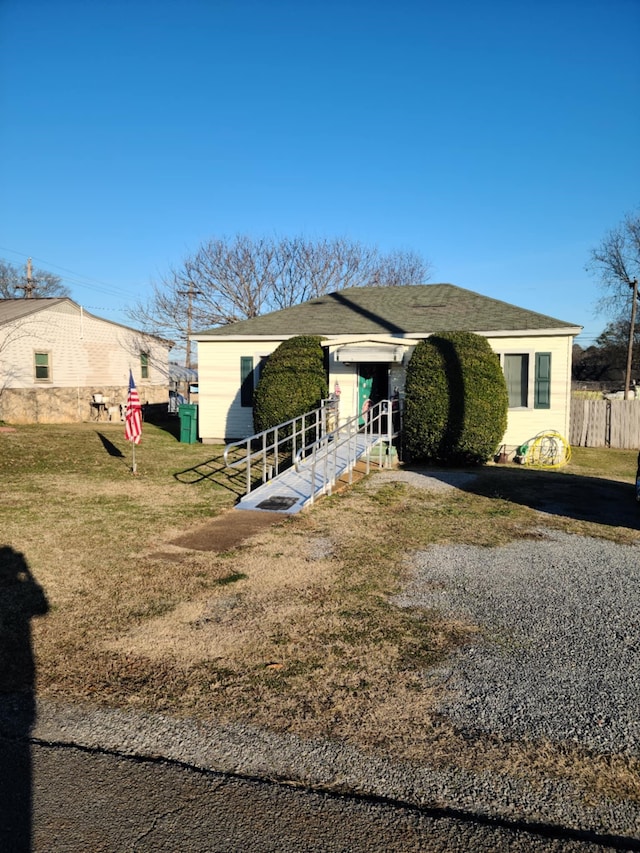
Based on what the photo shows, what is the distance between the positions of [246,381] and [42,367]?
8.87 metres

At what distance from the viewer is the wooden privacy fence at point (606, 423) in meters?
18.1

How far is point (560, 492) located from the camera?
11242 millimetres

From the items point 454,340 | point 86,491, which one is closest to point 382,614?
point 86,491

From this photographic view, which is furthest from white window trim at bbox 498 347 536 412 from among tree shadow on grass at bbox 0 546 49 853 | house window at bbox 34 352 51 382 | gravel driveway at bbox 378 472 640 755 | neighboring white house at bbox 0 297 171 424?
house window at bbox 34 352 51 382

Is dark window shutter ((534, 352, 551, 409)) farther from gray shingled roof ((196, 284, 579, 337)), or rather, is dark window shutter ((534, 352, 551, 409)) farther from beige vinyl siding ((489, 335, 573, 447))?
gray shingled roof ((196, 284, 579, 337))

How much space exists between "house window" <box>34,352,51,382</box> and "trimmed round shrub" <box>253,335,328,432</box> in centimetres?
1057

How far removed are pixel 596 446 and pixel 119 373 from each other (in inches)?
702

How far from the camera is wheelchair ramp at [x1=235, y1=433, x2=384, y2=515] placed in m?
9.56

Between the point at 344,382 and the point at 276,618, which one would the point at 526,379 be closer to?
the point at 344,382

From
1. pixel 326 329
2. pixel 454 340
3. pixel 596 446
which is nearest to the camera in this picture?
pixel 454 340

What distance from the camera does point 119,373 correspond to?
83.4 ft

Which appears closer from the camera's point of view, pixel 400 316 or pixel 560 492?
pixel 560 492

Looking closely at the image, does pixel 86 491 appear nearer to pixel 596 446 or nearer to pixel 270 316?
pixel 270 316

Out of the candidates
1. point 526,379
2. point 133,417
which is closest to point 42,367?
point 133,417
